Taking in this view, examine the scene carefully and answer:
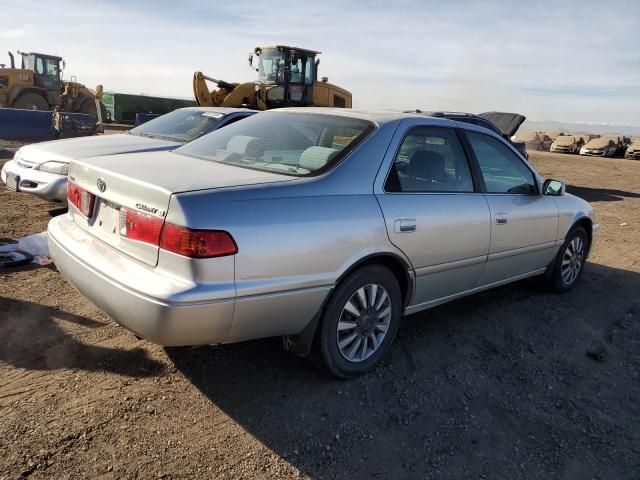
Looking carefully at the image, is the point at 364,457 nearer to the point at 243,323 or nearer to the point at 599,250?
the point at 243,323

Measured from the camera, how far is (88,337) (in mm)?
3580

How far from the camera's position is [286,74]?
14969 mm

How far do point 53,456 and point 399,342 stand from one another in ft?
7.49

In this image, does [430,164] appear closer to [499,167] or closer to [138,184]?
[499,167]

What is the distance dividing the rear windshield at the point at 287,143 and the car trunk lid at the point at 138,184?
0.59 ft

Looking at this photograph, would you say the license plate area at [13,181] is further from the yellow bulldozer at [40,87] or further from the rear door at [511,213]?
the yellow bulldozer at [40,87]

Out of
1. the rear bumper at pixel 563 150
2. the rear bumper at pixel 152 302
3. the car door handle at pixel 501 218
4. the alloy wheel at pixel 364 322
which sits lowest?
the alloy wheel at pixel 364 322

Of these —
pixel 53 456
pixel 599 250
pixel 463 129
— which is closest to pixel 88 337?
pixel 53 456

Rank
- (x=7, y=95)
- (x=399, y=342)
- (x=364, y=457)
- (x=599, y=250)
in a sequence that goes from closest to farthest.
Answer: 1. (x=364, y=457)
2. (x=399, y=342)
3. (x=599, y=250)
4. (x=7, y=95)

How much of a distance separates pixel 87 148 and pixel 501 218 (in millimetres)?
5009

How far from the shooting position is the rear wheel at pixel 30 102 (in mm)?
21625

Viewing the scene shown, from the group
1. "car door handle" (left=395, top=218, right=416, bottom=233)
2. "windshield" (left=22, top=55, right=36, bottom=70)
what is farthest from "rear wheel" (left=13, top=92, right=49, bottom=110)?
"car door handle" (left=395, top=218, right=416, bottom=233)

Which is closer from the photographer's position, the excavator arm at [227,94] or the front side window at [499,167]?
the front side window at [499,167]

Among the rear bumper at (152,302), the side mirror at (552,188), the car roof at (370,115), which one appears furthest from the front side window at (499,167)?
the rear bumper at (152,302)
